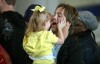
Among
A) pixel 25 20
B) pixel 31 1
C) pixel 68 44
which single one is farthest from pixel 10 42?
pixel 31 1

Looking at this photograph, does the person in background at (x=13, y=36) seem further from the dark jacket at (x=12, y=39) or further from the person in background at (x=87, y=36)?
the person in background at (x=87, y=36)

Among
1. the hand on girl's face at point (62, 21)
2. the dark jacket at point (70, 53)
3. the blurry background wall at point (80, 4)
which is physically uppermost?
the hand on girl's face at point (62, 21)

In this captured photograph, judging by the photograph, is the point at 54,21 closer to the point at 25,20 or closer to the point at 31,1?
the point at 25,20

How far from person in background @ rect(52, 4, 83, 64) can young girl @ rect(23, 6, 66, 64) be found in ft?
0.33

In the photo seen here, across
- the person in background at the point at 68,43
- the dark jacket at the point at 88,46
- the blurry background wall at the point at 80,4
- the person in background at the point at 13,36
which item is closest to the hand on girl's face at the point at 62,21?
the person in background at the point at 68,43

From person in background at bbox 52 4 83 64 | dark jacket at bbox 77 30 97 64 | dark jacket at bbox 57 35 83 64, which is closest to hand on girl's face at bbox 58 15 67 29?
person in background at bbox 52 4 83 64

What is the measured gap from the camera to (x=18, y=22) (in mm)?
2928

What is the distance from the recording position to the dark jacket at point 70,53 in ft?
8.59

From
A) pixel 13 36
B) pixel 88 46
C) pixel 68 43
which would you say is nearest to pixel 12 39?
pixel 13 36

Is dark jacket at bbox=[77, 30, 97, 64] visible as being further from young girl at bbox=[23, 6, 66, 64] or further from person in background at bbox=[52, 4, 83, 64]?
young girl at bbox=[23, 6, 66, 64]

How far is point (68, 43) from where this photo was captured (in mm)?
2678

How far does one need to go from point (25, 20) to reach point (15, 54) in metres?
0.36

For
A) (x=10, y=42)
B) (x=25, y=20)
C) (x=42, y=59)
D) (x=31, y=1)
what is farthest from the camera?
(x=31, y=1)

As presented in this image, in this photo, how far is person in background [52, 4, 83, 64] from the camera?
8.63 feet
